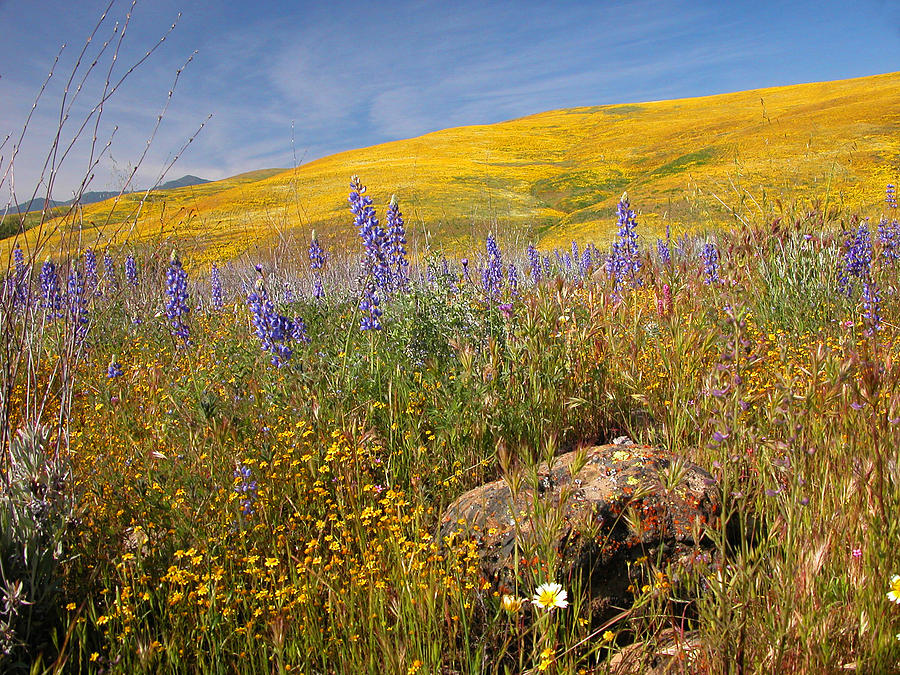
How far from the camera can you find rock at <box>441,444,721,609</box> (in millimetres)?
1974

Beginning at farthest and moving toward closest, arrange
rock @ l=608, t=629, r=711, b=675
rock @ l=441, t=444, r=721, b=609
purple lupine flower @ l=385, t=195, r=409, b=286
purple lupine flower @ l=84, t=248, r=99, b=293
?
purple lupine flower @ l=385, t=195, r=409, b=286, purple lupine flower @ l=84, t=248, r=99, b=293, rock @ l=441, t=444, r=721, b=609, rock @ l=608, t=629, r=711, b=675

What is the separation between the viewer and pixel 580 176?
1330 inches

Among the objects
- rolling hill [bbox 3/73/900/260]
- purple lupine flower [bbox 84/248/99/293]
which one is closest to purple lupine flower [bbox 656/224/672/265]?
purple lupine flower [bbox 84/248/99/293]

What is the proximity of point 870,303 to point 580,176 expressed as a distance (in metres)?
31.6

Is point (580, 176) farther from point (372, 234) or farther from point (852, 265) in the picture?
point (372, 234)

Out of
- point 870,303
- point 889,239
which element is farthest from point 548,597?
point 889,239

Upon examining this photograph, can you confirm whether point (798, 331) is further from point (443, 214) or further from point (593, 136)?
point (593, 136)

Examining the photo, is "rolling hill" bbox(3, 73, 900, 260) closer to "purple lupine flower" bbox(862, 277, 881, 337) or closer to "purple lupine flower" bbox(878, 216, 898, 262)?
"purple lupine flower" bbox(878, 216, 898, 262)

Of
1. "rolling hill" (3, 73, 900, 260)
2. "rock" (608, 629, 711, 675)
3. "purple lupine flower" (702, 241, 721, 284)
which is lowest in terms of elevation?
"rock" (608, 629, 711, 675)

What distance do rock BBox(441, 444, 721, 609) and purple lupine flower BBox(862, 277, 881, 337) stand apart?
214 centimetres

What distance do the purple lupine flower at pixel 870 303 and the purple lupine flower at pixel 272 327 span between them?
145 inches

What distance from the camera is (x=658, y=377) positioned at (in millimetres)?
3309

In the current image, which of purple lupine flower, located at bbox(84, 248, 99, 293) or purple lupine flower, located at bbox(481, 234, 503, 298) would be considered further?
purple lupine flower, located at bbox(481, 234, 503, 298)

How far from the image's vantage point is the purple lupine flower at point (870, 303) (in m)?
3.58
